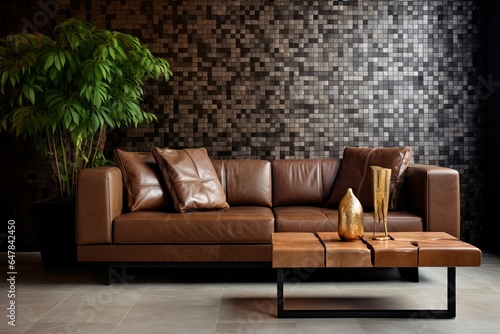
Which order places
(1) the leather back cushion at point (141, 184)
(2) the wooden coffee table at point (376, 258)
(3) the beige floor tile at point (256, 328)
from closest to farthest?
(3) the beige floor tile at point (256, 328) < (2) the wooden coffee table at point (376, 258) < (1) the leather back cushion at point (141, 184)

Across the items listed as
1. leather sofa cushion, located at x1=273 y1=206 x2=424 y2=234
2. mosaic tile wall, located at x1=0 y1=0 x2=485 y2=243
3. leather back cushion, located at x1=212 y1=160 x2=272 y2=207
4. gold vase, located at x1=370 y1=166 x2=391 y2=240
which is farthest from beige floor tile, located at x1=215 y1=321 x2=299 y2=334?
mosaic tile wall, located at x1=0 y1=0 x2=485 y2=243

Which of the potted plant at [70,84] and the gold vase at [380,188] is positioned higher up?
the potted plant at [70,84]

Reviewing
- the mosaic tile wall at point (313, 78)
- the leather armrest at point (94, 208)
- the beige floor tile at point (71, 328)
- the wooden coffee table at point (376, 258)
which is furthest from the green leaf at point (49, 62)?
the wooden coffee table at point (376, 258)

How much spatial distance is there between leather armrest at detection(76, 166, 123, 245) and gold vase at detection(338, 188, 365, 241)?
159 cm

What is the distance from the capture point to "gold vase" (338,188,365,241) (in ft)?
10.6

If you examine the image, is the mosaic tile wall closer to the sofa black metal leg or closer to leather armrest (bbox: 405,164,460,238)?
leather armrest (bbox: 405,164,460,238)

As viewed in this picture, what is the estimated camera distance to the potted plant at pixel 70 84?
4.14m

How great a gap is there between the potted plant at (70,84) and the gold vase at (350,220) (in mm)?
1920

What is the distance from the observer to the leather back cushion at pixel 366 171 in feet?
14.0

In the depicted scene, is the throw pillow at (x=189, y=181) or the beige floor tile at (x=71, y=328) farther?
the throw pillow at (x=189, y=181)

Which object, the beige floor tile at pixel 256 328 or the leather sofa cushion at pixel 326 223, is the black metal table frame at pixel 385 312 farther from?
the leather sofa cushion at pixel 326 223

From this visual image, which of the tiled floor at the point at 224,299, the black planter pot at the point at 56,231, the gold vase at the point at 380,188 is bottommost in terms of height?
the tiled floor at the point at 224,299

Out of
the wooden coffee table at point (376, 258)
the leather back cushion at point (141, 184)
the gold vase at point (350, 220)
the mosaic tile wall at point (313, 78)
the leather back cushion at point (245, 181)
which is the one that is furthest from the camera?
the mosaic tile wall at point (313, 78)

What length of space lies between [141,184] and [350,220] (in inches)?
68.2
